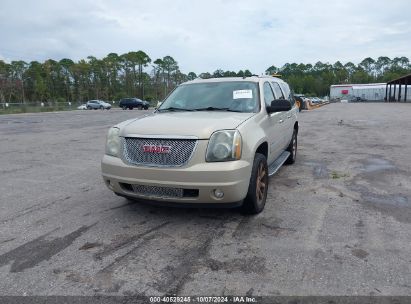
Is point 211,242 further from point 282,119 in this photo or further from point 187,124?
point 282,119

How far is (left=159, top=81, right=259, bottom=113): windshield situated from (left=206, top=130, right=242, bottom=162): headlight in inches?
41.8

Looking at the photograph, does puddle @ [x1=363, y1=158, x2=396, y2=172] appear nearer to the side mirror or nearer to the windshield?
the side mirror

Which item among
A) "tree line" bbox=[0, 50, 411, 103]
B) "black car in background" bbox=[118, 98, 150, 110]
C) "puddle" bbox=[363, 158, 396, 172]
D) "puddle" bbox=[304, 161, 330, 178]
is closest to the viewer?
"puddle" bbox=[304, 161, 330, 178]

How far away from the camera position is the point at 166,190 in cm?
376

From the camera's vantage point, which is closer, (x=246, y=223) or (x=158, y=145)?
(x=158, y=145)

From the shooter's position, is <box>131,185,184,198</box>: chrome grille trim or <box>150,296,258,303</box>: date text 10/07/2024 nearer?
<box>150,296,258,303</box>: date text 10/07/2024

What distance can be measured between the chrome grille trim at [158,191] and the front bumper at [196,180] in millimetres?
12

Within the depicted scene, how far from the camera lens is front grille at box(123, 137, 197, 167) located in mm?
3688

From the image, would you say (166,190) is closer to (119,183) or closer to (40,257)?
(119,183)

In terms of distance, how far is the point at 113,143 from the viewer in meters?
4.21

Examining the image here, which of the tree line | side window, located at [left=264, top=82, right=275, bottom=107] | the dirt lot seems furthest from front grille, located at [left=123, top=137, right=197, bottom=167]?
the tree line

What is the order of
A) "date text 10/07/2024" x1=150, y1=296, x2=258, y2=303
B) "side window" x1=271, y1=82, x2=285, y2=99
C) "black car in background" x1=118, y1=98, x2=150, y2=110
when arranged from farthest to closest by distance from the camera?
"black car in background" x1=118, y1=98, x2=150, y2=110, "side window" x1=271, y1=82, x2=285, y2=99, "date text 10/07/2024" x1=150, y1=296, x2=258, y2=303

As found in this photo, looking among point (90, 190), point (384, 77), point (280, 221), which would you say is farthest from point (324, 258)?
point (384, 77)

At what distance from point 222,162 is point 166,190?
698 millimetres
